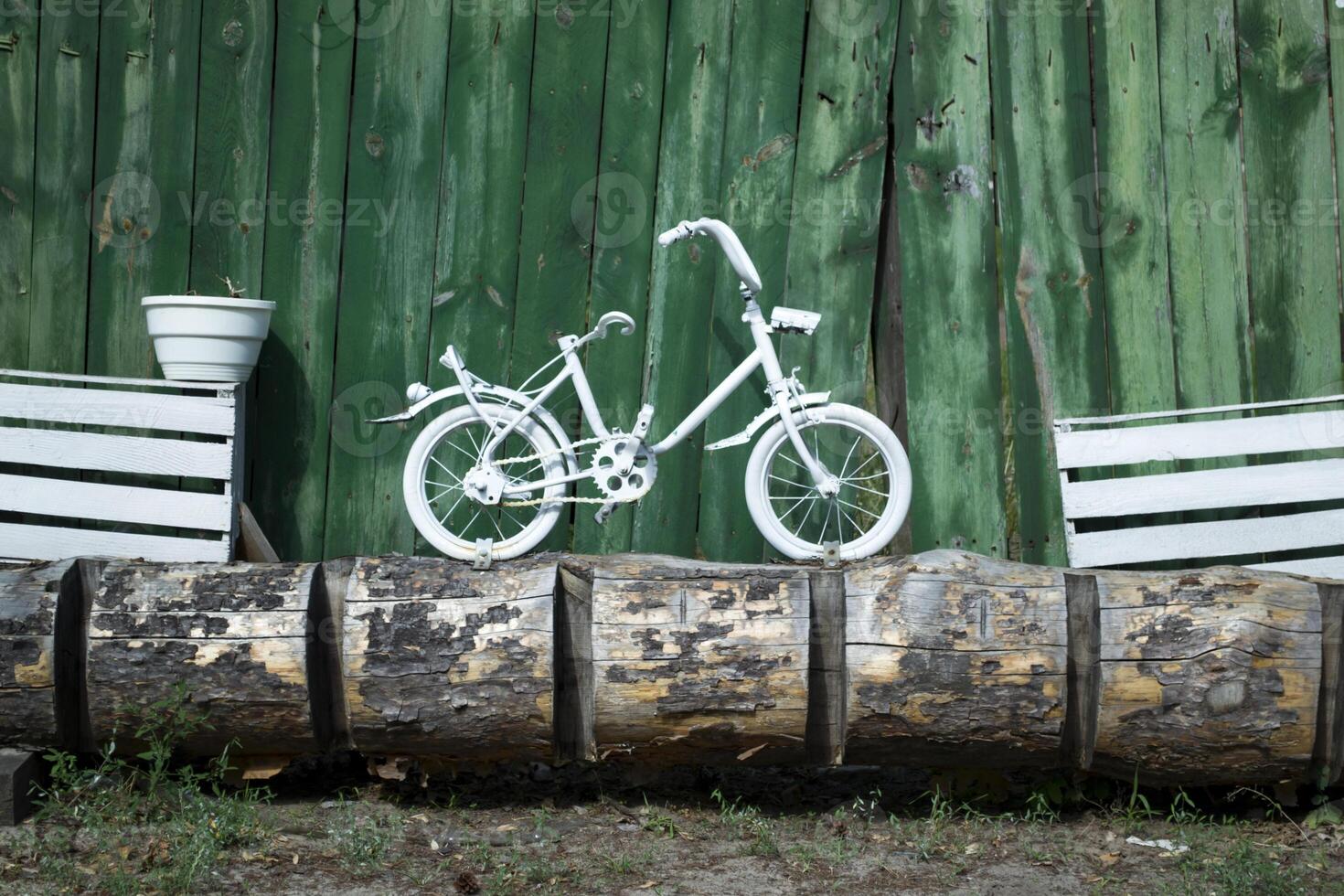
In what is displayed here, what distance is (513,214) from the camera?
4707 mm

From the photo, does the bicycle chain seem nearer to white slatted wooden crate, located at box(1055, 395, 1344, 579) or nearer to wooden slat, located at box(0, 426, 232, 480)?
wooden slat, located at box(0, 426, 232, 480)

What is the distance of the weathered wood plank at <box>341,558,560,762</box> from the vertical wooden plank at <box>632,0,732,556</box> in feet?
3.94

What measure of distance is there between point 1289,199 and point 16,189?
15.3 feet

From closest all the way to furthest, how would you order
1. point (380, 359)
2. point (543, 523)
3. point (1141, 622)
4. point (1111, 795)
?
point (1141, 622), point (1111, 795), point (543, 523), point (380, 359)

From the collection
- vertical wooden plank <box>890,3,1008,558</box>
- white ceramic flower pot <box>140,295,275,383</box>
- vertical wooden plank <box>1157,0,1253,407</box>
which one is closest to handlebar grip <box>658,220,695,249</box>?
vertical wooden plank <box>890,3,1008,558</box>

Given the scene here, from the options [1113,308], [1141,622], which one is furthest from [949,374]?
[1141,622]

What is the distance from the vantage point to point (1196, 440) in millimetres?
4555

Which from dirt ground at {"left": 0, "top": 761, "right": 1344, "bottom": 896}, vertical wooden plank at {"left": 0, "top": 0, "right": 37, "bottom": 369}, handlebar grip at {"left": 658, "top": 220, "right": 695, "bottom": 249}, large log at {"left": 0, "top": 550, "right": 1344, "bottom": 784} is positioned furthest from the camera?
vertical wooden plank at {"left": 0, "top": 0, "right": 37, "bottom": 369}

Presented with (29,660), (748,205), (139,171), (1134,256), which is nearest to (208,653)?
(29,660)

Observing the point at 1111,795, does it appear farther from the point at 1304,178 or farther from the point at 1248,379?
the point at 1304,178

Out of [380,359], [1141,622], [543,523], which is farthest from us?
[380,359]

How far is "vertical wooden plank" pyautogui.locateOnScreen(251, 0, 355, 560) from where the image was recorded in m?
4.65

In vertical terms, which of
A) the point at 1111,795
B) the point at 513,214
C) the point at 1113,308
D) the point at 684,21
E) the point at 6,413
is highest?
the point at 684,21

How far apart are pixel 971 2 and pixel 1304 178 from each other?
4.57ft
